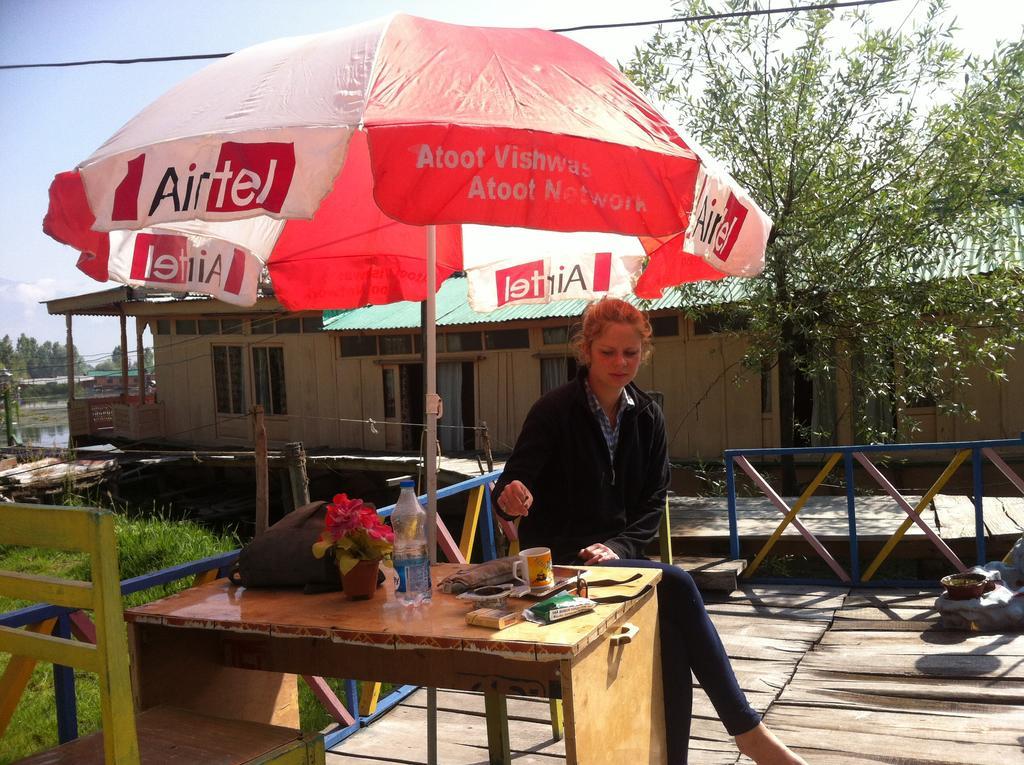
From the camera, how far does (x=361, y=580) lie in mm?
2811

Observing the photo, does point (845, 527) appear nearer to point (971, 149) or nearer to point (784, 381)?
point (784, 381)

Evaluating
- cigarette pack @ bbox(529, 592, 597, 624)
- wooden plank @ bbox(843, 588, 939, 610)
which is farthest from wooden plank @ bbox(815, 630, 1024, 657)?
cigarette pack @ bbox(529, 592, 597, 624)

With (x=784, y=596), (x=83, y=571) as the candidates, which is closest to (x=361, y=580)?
(x=784, y=596)

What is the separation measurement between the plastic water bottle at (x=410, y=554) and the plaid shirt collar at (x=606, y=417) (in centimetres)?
97

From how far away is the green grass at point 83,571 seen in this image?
6.59 metres

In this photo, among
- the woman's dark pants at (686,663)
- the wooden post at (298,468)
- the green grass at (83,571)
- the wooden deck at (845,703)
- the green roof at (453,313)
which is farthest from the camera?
the green roof at (453,313)

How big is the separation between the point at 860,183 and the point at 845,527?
610cm

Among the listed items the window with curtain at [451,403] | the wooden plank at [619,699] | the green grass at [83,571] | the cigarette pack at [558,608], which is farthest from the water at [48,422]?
the cigarette pack at [558,608]

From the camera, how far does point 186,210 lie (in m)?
2.67

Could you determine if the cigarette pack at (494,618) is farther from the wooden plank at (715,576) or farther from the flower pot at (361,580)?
the wooden plank at (715,576)

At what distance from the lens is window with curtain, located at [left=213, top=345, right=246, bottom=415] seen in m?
24.6

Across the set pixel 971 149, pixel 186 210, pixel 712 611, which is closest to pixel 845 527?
pixel 712 611

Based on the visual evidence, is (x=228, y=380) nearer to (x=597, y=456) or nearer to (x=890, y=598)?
(x=890, y=598)

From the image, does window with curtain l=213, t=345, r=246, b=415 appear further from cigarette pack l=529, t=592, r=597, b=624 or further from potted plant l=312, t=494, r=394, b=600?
cigarette pack l=529, t=592, r=597, b=624
